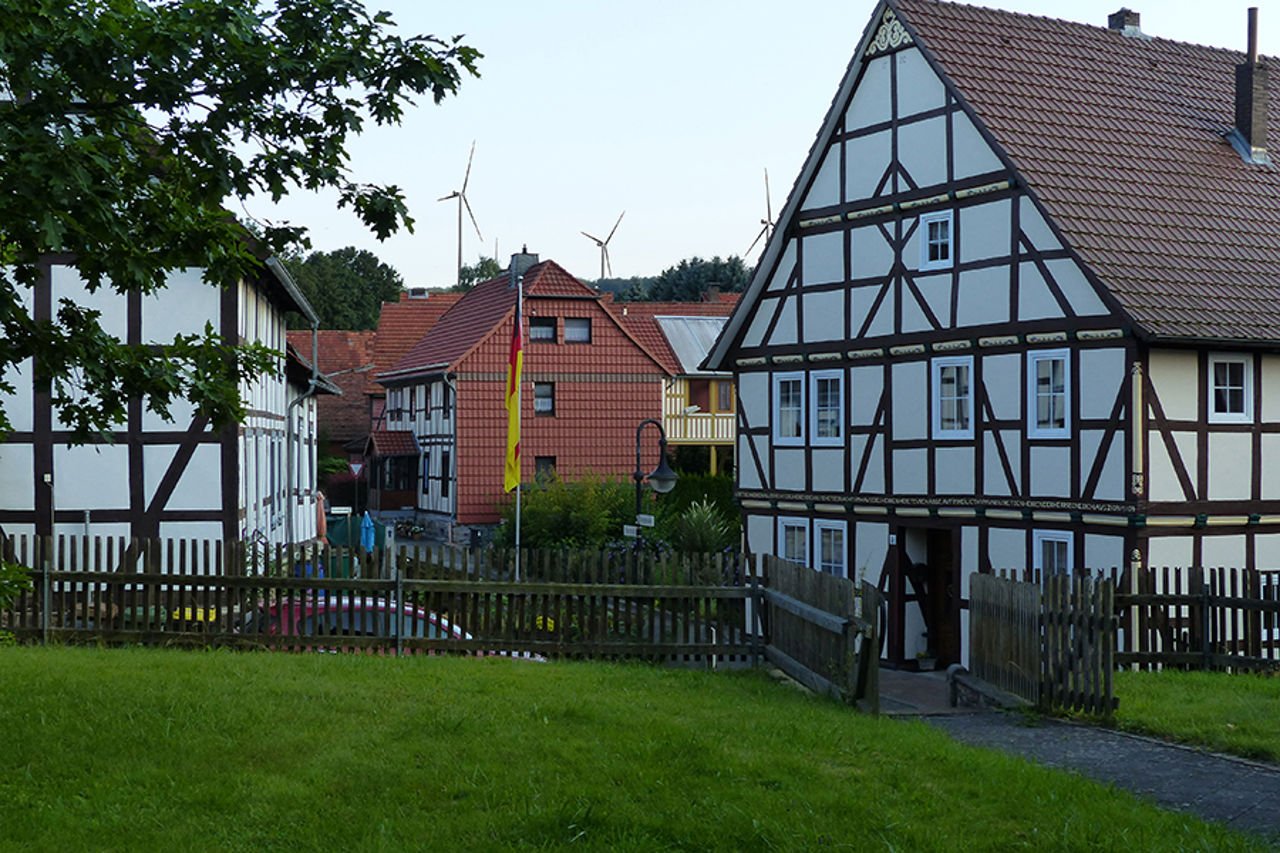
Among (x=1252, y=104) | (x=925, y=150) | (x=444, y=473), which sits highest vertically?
(x=1252, y=104)

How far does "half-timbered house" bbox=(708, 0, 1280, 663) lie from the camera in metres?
21.8

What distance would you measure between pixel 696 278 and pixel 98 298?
70947 millimetres

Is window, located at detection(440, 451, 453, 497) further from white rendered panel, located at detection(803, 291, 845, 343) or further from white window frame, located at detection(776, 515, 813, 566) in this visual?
white rendered panel, located at detection(803, 291, 845, 343)

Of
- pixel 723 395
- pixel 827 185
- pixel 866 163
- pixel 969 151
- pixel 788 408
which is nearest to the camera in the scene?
pixel 969 151

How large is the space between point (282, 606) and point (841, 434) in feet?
41.9

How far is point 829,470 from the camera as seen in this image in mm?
27266

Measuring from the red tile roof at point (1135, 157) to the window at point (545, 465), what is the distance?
23.9 metres

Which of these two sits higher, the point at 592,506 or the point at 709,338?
the point at 709,338

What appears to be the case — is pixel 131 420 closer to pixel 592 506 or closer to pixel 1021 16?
pixel 1021 16

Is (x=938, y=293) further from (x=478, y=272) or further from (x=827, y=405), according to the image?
(x=478, y=272)

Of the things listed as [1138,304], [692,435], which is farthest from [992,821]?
[692,435]

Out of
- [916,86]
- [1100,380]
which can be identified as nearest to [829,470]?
[1100,380]

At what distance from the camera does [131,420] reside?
23.7 meters

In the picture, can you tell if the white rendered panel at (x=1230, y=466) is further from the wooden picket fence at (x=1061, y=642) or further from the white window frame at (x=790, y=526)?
the wooden picket fence at (x=1061, y=642)
